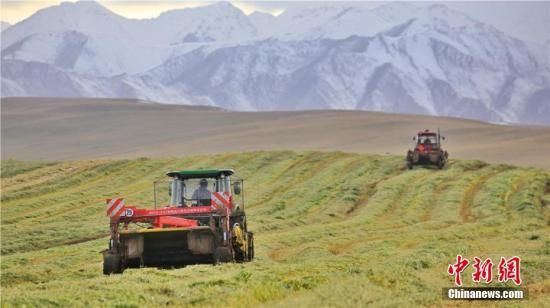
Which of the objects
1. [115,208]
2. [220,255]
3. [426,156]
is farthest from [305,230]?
[426,156]

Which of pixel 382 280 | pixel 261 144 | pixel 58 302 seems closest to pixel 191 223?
pixel 382 280

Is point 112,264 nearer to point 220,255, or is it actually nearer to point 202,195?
point 220,255

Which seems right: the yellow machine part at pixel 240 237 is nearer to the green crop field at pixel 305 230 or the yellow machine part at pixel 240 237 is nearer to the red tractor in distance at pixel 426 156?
the green crop field at pixel 305 230

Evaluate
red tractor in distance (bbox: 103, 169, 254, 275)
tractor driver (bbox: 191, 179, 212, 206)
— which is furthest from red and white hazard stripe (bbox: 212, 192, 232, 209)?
tractor driver (bbox: 191, 179, 212, 206)

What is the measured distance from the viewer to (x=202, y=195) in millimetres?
24156

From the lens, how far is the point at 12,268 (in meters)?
27.6

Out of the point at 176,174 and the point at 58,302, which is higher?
the point at 176,174

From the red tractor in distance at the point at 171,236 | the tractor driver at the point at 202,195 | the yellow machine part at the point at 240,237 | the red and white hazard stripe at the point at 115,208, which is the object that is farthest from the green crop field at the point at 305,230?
the tractor driver at the point at 202,195

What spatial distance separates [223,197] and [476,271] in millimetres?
6018

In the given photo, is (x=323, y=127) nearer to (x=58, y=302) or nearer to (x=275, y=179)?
(x=275, y=179)

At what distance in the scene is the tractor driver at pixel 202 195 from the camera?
949 inches

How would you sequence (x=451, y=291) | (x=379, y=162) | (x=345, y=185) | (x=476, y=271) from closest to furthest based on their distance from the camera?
(x=451, y=291)
(x=476, y=271)
(x=345, y=185)
(x=379, y=162)

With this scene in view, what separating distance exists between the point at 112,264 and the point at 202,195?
361 cm

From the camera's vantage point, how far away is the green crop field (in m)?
18.2
